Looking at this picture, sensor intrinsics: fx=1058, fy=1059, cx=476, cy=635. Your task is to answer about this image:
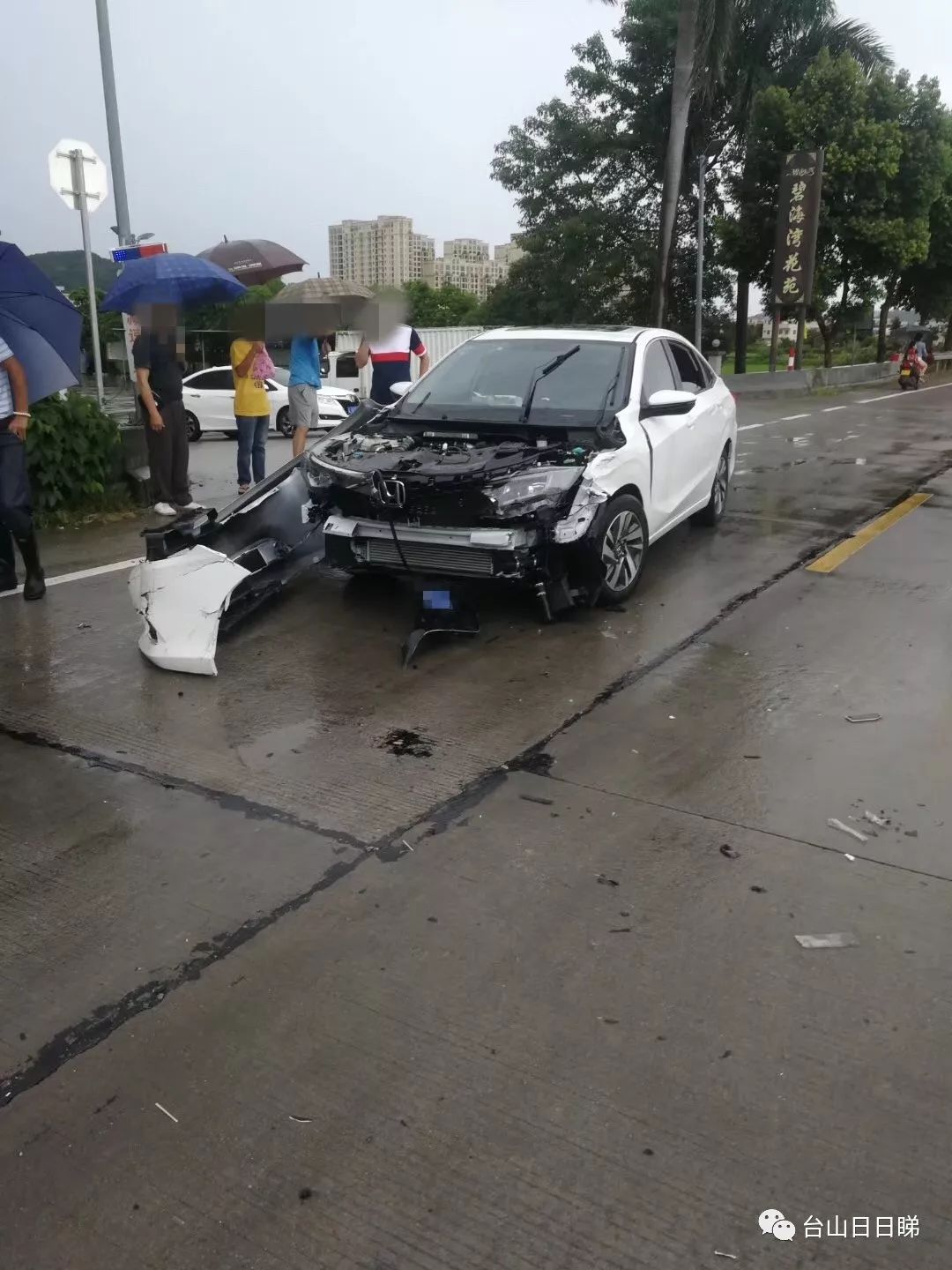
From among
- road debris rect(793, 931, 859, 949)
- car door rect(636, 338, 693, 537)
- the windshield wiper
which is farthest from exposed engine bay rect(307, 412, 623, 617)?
road debris rect(793, 931, 859, 949)

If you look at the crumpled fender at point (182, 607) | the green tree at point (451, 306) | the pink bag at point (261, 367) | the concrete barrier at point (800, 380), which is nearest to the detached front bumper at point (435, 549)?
the crumpled fender at point (182, 607)

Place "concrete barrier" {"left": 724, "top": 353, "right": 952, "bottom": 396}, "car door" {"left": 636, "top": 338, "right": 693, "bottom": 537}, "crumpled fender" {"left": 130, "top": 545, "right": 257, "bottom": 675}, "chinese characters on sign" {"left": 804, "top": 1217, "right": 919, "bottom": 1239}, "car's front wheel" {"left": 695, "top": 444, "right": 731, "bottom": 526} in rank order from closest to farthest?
1. "chinese characters on sign" {"left": 804, "top": 1217, "right": 919, "bottom": 1239}
2. "crumpled fender" {"left": 130, "top": 545, "right": 257, "bottom": 675}
3. "car door" {"left": 636, "top": 338, "right": 693, "bottom": 537}
4. "car's front wheel" {"left": 695, "top": 444, "right": 731, "bottom": 526}
5. "concrete barrier" {"left": 724, "top": 353, "right": 952, "bottom": 396}

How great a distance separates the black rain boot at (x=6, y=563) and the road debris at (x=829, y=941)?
19.6ft

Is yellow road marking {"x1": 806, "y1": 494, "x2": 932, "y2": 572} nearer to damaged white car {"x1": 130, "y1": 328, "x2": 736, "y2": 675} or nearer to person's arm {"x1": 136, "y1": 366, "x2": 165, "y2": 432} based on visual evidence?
damaged white car {"x1": 130, "y1": 328, "x2": 736, "y2": 675}

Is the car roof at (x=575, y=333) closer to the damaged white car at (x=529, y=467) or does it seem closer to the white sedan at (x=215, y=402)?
the damaged white car at (x=529, y=467)

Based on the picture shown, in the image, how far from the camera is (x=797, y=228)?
93.9 ft

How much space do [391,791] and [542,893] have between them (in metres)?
0.95

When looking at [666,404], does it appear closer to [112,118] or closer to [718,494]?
[718,494]

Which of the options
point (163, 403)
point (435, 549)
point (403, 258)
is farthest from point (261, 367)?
point (403, 258)

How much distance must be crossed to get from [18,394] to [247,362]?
136 inches

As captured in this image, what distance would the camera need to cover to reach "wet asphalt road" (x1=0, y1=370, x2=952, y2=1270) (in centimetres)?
232

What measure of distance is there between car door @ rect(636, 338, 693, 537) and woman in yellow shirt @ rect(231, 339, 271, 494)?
3851 millimetres

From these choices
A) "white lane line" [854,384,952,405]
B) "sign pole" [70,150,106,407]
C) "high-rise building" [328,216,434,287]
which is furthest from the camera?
"white lane line" [854,384,952,405]

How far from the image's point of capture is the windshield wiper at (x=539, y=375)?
678cm
